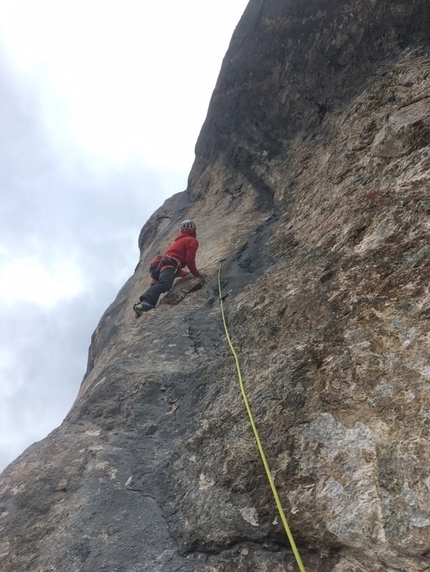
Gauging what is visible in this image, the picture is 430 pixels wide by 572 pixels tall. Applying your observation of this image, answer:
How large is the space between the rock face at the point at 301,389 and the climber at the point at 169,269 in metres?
0.25

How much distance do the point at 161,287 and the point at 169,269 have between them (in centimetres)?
41

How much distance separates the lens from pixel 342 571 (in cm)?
310

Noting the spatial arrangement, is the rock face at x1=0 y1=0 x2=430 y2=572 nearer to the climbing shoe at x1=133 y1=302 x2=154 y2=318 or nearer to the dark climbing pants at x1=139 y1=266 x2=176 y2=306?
the dark climbing pants at x1=139 y1=266 x2=176 y2=306

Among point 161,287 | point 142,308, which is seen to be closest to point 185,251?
point 161,287

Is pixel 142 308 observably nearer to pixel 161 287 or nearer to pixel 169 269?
pixel 161 287

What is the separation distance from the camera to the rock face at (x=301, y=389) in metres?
3.38

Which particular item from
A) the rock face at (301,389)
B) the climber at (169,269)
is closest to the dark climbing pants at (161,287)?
the climber at (169,269)

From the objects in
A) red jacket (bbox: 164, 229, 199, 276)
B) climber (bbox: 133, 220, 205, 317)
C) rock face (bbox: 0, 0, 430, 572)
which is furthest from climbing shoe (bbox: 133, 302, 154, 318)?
red jacket (bbox: 164, 229, 199, 276)

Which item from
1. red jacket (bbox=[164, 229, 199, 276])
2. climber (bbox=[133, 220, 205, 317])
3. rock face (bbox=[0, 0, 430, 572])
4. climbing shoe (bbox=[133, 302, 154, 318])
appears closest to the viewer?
rock face (bbox=[0, 0, 430, 572])

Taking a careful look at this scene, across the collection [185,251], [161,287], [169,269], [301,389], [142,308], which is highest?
[185,251]

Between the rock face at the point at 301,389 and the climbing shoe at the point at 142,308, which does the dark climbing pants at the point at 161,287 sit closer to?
the climbing shoe at the point at 142,308

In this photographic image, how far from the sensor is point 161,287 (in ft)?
28.3

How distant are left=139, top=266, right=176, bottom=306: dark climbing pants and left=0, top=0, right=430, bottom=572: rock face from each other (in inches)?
7.6

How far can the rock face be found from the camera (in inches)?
133
